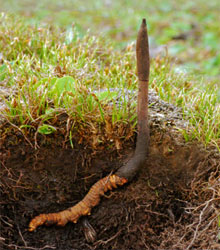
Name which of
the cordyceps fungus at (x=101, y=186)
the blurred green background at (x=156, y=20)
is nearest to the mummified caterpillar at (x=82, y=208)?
the cordyceps fungus at (x=101, y=186)

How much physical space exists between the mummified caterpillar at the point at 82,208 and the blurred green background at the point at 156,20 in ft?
9.05

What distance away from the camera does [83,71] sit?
2.50m

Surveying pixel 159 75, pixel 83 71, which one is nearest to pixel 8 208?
pixel 83 71

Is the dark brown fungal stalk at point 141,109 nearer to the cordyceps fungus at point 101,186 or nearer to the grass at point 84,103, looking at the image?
the cordyceps fungus at point 101,186

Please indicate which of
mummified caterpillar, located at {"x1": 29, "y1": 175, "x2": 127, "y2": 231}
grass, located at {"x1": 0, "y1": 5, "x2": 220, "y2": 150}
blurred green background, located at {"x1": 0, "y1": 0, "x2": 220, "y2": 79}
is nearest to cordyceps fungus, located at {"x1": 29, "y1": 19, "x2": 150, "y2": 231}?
mummified caterpillar, located at {"x1": 29, "y1": 175, "x2": 127, "y2": 231}

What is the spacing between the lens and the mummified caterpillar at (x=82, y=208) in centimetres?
208

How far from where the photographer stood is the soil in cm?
208

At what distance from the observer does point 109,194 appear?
2145 millimetres

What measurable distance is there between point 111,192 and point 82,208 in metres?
0.22

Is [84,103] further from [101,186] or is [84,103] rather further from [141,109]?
[101,186]

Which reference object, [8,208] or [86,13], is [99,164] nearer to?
[8,208]

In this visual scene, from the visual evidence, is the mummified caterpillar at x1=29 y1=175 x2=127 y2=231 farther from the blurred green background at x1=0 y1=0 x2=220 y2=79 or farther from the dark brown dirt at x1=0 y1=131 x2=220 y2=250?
the blurred green background at x1=0 y1=0 x2=220 y2=79

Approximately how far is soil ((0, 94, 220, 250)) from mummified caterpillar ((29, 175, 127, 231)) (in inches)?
2.1

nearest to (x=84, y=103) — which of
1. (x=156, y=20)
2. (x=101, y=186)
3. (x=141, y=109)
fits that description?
(x=141, y=109)
